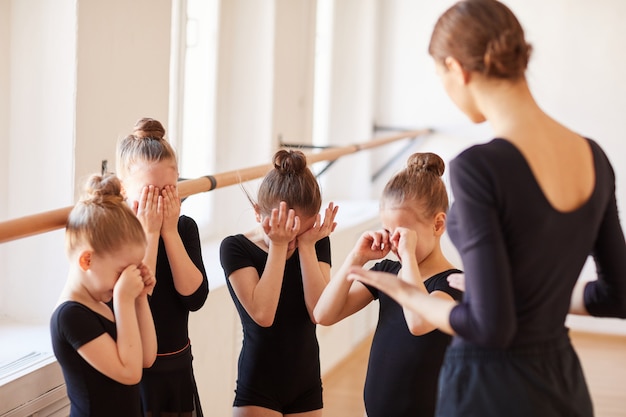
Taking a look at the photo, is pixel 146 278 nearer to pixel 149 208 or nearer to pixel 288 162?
pixel 149 208

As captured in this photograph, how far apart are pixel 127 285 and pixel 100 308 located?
0.30 ft

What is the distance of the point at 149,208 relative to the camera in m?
1.74

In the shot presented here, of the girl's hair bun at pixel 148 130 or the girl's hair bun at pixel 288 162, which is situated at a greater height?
the girl's hair bun at pixel 148 130

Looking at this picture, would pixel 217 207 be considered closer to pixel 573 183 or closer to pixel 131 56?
pixel 131 56

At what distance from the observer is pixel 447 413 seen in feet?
4.22

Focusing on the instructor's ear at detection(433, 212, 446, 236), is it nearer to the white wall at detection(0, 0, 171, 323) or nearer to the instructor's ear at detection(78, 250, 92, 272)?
the instructor's ear at detection(78, 250, 92, 272)

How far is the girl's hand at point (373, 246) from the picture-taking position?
5.49 ft

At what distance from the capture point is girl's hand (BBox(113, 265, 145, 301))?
4.79 ft

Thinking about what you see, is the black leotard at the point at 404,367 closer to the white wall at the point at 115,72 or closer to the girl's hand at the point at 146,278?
the girl's hand at the point at 146,278

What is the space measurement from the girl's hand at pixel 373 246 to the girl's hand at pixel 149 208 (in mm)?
420

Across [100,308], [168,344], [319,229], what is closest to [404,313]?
[319,229]

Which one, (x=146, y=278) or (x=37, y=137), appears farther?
(x=37, y=137)

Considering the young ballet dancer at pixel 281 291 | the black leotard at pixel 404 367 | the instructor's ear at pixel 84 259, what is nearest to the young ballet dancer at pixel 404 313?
the black leotard at pixel 404 367

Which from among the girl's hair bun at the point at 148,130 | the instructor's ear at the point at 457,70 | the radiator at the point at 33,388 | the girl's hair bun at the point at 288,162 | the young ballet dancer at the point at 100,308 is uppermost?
the instructor's ear at the point at 457,70
